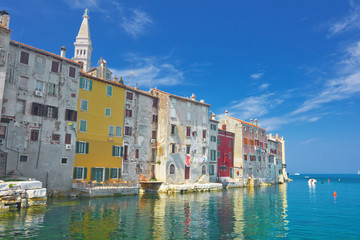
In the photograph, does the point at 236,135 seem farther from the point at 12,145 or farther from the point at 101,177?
the point at 12,145

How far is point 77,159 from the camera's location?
33875 mm

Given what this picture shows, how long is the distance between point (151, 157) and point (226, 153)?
22.1m

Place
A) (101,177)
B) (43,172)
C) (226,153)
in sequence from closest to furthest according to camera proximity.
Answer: (43,172)
(101,177)
(226,153)

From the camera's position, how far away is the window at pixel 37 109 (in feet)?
99.2

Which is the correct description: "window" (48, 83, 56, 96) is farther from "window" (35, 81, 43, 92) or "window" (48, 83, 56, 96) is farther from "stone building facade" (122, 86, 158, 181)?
"stone building facade" (122, 86, 158, 181)

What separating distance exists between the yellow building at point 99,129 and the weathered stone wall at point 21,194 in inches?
354

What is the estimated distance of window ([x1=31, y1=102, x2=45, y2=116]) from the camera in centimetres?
3025

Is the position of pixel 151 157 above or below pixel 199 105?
below

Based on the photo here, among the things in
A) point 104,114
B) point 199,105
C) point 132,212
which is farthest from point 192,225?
point 199,105

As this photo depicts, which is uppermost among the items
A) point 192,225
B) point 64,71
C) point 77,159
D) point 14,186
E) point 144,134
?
point 64,71

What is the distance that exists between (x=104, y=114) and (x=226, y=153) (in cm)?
3138

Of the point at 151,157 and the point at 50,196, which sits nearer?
the point at 50,196

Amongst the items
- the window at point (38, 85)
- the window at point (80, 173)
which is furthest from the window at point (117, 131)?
the window at point (38, 85)

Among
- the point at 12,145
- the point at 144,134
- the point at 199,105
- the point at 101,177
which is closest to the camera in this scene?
the point at 12,145
